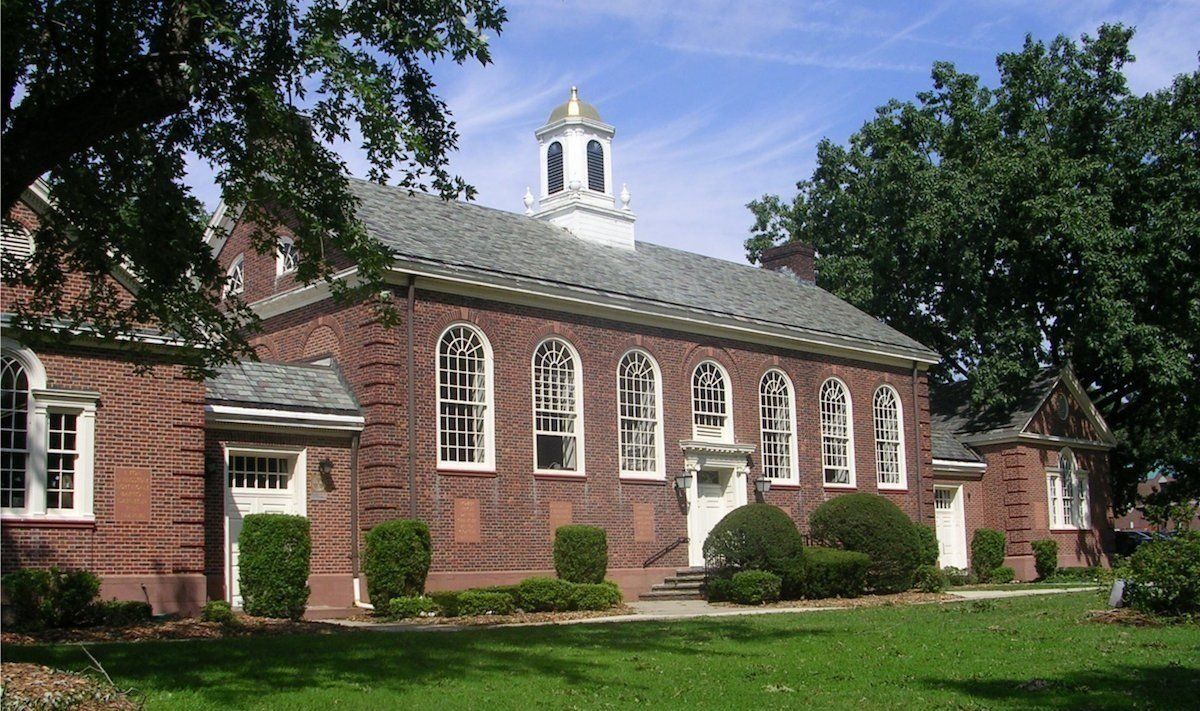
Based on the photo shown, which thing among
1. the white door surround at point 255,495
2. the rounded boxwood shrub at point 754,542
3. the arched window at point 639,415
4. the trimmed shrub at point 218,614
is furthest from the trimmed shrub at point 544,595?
the trimmed shrub at point 218,614

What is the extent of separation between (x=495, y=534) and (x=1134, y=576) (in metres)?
11.6

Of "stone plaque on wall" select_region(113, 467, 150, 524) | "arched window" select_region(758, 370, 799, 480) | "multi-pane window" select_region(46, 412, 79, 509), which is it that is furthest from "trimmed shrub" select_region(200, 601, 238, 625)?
"arched window" select_region(758, 370, 799, 480)

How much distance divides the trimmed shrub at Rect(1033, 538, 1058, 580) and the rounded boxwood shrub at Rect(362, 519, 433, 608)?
2146 centimetres

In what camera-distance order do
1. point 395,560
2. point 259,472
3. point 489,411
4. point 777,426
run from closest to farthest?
point 395,560, point 259,472, point 489,411, point 777,426

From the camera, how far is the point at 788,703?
1036 centimetres

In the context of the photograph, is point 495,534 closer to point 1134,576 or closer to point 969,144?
point 1134,576

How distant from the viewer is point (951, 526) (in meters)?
38.2

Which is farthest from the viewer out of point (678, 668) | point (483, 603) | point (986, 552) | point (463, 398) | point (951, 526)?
point (951, 526)

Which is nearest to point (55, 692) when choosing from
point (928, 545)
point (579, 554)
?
point (579, 554)

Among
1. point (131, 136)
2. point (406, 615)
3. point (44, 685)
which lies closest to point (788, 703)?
point (44, 685)

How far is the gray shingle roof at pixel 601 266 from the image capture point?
25844mm

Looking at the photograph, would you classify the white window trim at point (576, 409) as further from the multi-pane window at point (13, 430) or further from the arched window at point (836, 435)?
the multi-pane window at point (13, 430)

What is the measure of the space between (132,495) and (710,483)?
1411 centimetres

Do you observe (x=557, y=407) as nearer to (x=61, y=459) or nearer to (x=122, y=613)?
(x=61, y=459)
